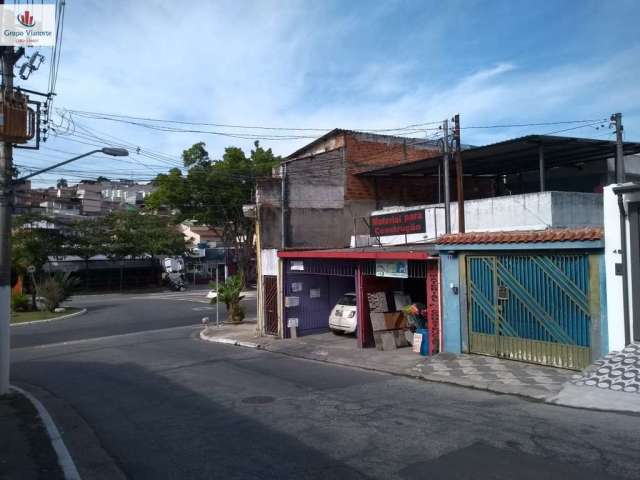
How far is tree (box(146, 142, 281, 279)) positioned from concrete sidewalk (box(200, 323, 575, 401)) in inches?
832

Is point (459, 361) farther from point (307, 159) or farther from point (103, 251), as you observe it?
point (103, 251)

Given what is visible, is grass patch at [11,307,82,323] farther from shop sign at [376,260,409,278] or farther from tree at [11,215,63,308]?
shop sign at [376,260,409,278]

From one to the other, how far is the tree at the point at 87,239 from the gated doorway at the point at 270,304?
3315 cm

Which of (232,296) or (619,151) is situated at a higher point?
(619,151)

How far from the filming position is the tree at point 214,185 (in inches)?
1500

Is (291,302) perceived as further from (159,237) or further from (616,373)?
(159,237)

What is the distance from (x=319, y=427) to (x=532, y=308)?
600 centimetres

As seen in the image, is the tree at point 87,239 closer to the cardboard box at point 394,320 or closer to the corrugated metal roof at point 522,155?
the corrugated metal roof at point 522,155

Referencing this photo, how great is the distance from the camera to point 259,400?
387 inches

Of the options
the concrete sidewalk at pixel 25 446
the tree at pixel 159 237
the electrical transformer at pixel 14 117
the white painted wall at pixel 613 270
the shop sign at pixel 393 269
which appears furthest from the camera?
the tree at pixel 159 237

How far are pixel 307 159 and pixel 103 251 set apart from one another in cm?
3360

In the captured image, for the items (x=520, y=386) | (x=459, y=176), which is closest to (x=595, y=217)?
(x=459, y=176)

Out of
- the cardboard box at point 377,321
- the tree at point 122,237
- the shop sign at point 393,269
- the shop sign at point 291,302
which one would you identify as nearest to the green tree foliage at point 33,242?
the tree at point 122,237

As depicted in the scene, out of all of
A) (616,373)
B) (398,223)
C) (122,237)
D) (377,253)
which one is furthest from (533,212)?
(122,237)
